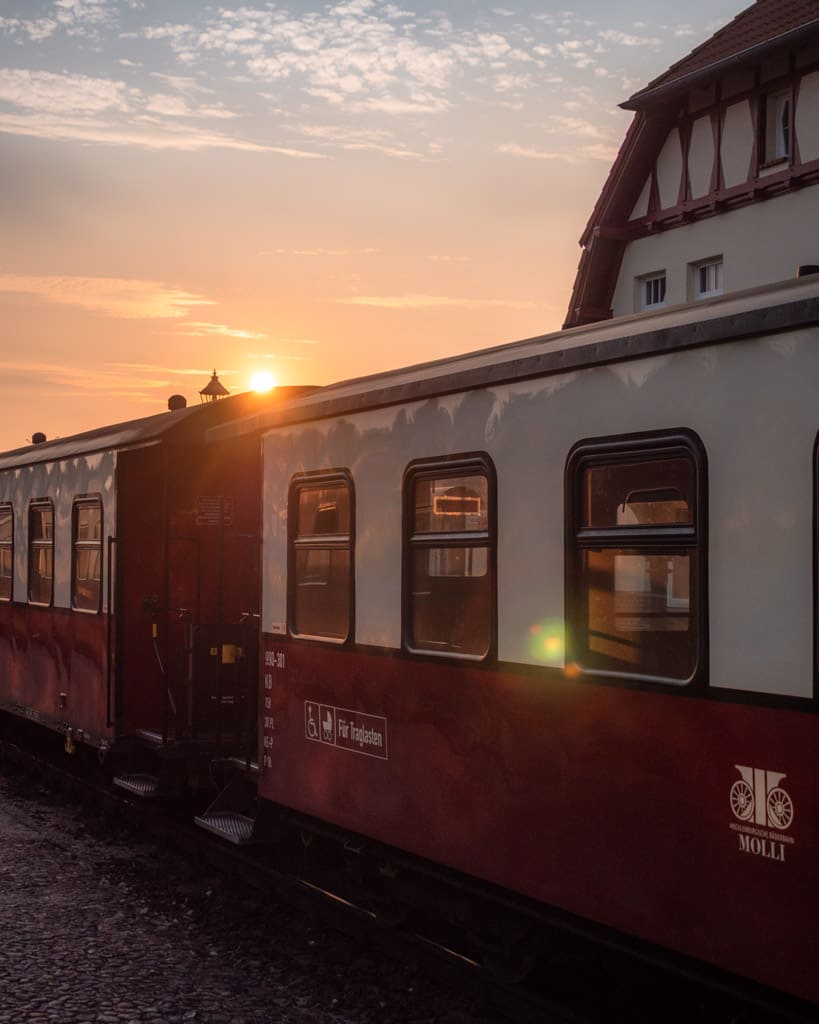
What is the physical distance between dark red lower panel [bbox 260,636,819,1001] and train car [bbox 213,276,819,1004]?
0.04ft

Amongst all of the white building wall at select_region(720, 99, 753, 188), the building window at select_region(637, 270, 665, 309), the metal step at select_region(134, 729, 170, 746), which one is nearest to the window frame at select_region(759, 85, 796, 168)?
the white building wall at select_region(720, 99, 753, 188)

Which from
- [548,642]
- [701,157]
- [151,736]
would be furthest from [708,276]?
[548,642]

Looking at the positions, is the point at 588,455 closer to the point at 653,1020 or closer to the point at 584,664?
the point at 584,664

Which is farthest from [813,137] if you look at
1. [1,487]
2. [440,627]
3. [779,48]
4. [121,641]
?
[440,627]

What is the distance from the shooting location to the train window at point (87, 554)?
37.4ft

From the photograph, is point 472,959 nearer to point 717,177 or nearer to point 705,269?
point 717,177

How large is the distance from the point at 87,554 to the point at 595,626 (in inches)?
284

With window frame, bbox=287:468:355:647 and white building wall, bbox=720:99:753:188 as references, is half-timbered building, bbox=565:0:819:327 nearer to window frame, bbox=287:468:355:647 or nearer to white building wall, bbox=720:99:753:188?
white building wall, bbox=720:99:753:188

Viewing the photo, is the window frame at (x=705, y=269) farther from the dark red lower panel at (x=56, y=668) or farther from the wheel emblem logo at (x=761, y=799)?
the wheel emblem logo at (x=761, y=799)

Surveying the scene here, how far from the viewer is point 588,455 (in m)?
5.52

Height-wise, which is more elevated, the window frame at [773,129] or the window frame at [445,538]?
the window frame at [773,129]

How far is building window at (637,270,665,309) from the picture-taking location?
2675 centimetres

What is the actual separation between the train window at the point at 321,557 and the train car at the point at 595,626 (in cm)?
3

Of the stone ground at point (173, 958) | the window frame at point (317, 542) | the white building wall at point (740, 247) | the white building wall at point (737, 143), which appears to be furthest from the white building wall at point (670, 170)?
the window frame at point (317, 542)
